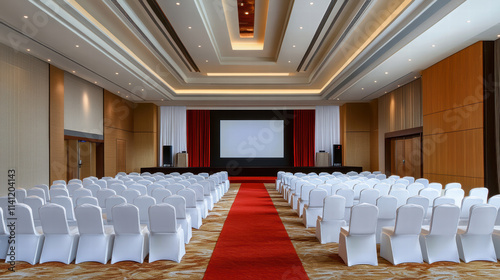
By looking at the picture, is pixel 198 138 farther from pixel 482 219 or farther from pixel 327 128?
pixel 482 219

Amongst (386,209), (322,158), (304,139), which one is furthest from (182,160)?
(386,209)

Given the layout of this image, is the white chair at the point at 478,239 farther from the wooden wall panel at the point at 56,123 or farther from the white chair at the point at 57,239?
the wooden wall panel at the point at 56,123

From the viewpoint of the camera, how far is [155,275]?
4602 millimetres

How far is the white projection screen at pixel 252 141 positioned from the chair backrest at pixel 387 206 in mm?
18576

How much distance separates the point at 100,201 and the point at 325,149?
18.4m

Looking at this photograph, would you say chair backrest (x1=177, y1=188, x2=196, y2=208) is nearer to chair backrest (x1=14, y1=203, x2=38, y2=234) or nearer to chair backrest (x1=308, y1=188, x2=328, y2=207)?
chair backrest (x1=308, y1=188, x2=328, y2=207)

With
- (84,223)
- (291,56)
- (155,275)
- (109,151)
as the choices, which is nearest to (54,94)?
(109,151)

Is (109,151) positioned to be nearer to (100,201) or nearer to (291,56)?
(291,56)

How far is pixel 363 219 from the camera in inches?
→ 198

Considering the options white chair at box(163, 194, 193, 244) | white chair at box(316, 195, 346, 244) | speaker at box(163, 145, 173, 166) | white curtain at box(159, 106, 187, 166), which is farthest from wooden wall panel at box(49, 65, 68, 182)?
white chair at box(316, 195, 346, 244)

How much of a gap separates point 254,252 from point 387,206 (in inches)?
90.0

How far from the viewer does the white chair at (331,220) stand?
6303 millimetres

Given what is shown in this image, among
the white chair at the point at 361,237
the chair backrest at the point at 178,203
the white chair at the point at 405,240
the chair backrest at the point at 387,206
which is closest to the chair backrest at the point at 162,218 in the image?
the chair backrest at the point at 178,203

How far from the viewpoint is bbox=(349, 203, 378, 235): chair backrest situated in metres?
4.98
